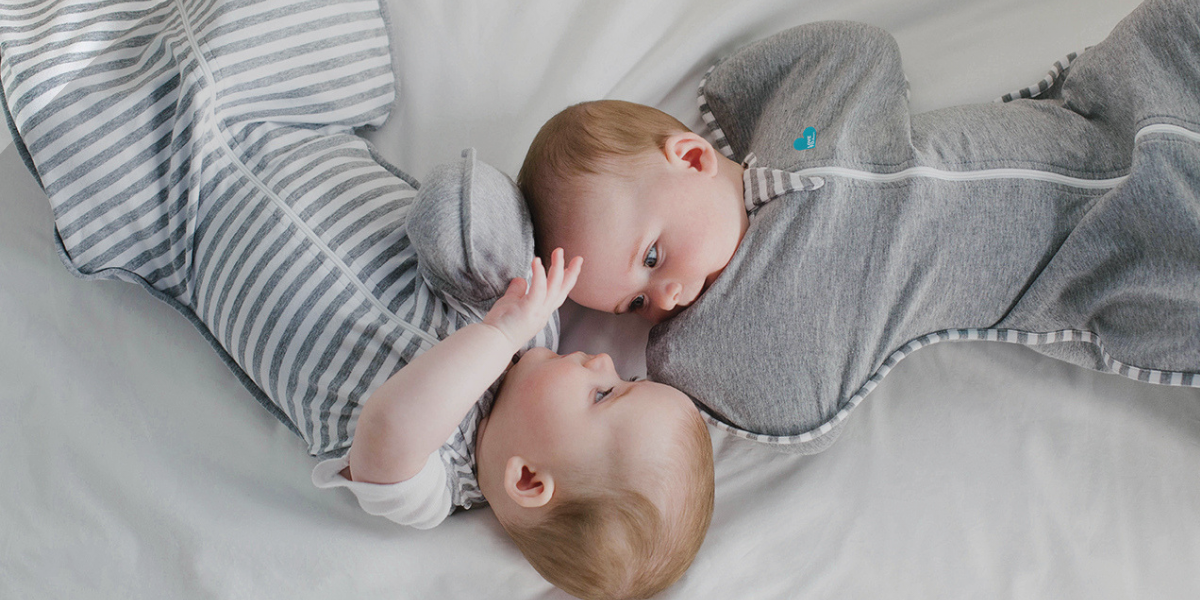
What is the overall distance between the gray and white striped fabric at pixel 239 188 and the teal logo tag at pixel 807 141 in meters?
0.46

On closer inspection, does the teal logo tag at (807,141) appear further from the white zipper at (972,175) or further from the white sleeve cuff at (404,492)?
the white sleeve cuff at (404,492)

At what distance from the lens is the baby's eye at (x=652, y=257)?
108cm

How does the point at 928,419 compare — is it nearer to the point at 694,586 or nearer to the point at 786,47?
the point at 694,586

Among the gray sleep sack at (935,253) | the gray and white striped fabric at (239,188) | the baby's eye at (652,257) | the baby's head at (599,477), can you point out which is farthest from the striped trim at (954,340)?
the gray and white striped fabric at (239,188)

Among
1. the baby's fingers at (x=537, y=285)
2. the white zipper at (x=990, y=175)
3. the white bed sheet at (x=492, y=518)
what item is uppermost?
the baby's fingers at (x=537, y=285)

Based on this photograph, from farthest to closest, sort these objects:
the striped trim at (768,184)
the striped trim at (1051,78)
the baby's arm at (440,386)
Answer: the striped trim at (1051,78) → the striped trim at (768,184) → the baby's arm at (440,386)

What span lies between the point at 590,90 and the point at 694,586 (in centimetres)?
79

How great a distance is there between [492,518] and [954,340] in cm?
74

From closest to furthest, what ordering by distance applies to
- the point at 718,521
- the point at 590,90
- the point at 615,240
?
the point at 615,240
the point at 718,521
the point at 590,90

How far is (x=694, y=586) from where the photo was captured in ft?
3.58

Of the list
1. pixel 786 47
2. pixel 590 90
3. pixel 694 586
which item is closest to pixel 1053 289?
pixel 786 47

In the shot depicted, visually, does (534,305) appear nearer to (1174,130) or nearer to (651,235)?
(651,235)

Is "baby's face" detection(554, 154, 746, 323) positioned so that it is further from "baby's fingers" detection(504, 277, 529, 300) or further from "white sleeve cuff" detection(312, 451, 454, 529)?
"white sleeve cuff" detection(312, 451, 454, 529)

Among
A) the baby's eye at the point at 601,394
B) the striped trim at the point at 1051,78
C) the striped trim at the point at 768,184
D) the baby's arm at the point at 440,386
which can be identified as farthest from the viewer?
the striped trim at the point at 1051,78
